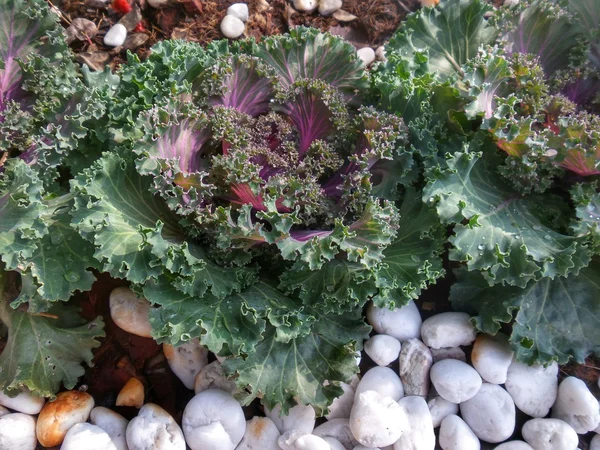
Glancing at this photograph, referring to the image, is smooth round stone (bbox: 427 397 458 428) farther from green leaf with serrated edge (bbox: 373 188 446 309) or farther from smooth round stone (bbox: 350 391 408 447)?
green leaf with serrated edge (bbox: 373 188 446 309)

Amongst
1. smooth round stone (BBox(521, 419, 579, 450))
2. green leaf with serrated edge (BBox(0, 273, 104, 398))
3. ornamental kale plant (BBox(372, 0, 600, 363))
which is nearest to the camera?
ornamental kale plant (BBox(372, 0, 600, 363))

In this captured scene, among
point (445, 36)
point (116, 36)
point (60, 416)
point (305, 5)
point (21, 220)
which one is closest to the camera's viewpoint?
point (21, 220)

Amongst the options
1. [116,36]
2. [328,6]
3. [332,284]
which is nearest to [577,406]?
[332,284]

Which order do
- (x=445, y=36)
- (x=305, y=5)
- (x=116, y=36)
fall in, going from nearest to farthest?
(x=445, y=36), (x=116, y=36), (x=305, y=5)

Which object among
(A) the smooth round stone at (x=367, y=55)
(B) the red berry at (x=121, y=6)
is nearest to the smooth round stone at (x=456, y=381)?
(A) the smooth round stone at (x=367, y=55)

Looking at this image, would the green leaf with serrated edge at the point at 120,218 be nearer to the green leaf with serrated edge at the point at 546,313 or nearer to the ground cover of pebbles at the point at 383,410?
the ground cover of pebbles at the point at 383,410

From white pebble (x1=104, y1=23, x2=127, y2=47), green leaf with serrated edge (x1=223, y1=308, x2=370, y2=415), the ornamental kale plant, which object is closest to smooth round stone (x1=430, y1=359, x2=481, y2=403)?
the ornamental kale plant

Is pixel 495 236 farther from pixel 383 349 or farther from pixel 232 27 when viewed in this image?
pixel 232 27
